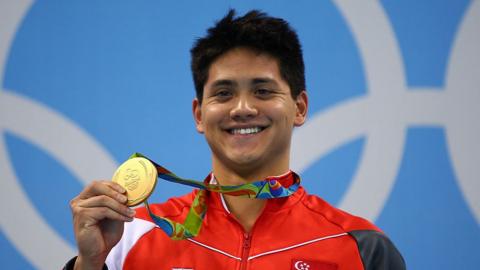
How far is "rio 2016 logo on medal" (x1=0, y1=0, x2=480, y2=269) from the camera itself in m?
2.56

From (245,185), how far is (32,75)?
1.45 metres

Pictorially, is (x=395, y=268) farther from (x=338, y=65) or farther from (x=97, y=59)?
(x=97, y=59)

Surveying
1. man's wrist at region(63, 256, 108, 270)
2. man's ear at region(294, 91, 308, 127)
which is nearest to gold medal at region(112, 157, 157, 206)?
man's wrist at region(63, 256, 108, 270)

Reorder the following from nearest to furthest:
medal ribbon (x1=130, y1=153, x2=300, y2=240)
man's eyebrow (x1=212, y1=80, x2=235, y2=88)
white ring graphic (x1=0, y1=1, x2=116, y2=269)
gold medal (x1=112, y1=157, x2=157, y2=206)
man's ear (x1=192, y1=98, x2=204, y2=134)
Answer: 1. gold medal (x1=112, y1=157, x2=157, y2=206)
2. medal ribbon (x1=130, y1=153, x2=300, y2=240)
3. man's eyebrow (x1=212, y1=80, x2=235, y2=88)
4. man's ear (x1=192, y1=98, x2=204, y2=134)
5. white ring graphic (x1=0, y1=1, x2=116, y2=269)

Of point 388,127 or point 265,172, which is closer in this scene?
point 265,172

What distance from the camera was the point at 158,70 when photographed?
2.67 metres

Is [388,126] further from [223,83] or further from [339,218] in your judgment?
[223,83]

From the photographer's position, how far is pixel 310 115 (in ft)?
8.54

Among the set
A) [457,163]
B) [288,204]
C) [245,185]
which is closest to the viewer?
[245,185]

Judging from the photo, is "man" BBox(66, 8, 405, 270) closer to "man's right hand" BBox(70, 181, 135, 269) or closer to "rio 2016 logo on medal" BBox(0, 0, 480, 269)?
"man's right hand" BBox(70, 181, 135, 269)

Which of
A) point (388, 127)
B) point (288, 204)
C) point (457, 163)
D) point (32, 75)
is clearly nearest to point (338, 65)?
point (388, 127)

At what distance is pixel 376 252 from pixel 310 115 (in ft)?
3.37

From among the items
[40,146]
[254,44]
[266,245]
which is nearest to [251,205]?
[266,245]

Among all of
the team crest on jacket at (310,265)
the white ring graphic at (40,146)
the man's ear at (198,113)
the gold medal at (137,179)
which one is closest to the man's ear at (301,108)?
the man's ear at (198,113)
